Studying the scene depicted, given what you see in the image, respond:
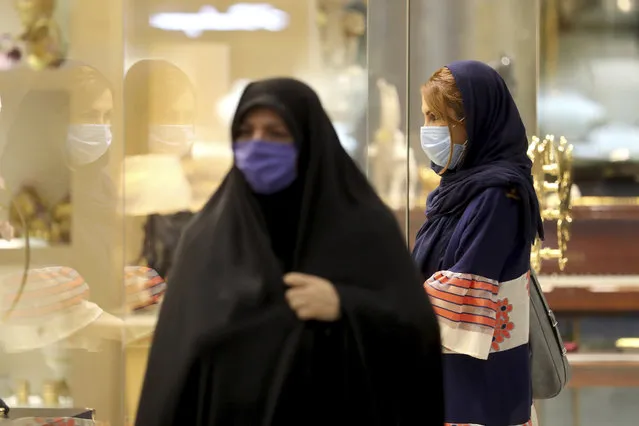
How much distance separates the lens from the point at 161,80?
3506mm

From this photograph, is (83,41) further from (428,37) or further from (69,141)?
(428,37)

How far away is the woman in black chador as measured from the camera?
5.22 feet

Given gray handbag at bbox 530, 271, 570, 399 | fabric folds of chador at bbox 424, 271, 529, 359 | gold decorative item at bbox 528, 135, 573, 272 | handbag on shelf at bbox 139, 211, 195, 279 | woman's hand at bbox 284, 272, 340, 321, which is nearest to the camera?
woman's hand at bbox 284, 272, 340, 321

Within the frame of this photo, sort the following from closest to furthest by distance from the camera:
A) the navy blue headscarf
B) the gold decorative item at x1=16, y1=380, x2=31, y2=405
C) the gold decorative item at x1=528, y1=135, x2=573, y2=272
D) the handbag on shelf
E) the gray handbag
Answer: the navy blue headscarf, the gray handbag, the handbag on shelf, the gold decorative item at x1=16, y1=380, x2=31, y2=405, the gold decorative item at x1=528, y1=135, x2=573, y2=272

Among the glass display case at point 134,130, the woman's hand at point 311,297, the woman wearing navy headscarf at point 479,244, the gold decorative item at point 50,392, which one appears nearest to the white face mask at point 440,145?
the woman wearing navy headscarf at point 479,244

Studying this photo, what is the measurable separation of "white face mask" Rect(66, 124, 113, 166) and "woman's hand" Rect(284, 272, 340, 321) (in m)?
2.08

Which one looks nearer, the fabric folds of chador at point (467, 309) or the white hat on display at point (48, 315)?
the fabric folds of chador at point (467, 309)

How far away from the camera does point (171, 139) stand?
11.5 feet

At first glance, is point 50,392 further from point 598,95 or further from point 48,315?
point 598,95

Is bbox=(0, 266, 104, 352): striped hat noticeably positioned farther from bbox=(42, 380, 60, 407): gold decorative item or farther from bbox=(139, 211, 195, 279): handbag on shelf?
bbox=(139, 211, 195, 279): handbag on shelf

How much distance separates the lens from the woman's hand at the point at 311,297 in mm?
1580

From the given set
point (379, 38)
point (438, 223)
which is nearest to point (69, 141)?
point (379, 38)

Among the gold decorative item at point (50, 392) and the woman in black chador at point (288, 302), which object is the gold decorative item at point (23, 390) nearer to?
the gold decorative item at point (50, 392)

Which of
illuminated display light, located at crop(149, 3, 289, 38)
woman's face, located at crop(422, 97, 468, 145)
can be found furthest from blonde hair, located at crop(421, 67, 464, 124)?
illuminated display light, located at crop(149, 3, 289, 38)
